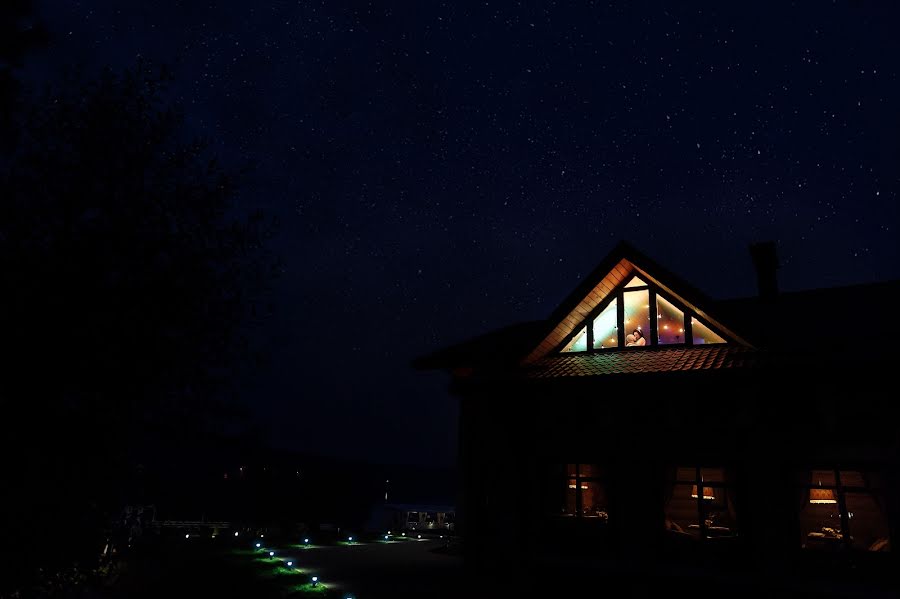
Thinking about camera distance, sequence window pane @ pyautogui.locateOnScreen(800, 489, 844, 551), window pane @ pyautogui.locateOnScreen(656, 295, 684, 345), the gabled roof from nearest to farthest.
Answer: window pane @ pyautogui.locateOnScreen(800, 489, 844, 551) < the gabled roof < window pane @ pyautogui.locateOnScreen(656, 295, 684, 345)

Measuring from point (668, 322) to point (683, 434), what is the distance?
276 centimetres

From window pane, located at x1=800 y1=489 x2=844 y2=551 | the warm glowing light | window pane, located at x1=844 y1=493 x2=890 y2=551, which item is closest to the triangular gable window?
window pane, located at x1=800 y1=489 x2=844 y2=551

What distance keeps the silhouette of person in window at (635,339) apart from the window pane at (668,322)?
0.40m

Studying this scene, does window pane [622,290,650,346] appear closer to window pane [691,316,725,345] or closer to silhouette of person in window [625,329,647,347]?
silhouette of person in window [625,329,647,347]

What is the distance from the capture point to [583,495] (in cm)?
1631

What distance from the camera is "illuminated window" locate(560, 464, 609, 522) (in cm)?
1312

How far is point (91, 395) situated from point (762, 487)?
11.8m

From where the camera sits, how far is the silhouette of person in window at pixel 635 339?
13.9 metres

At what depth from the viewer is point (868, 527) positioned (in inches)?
554

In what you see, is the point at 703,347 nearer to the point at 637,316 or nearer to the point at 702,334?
the point at 702,334

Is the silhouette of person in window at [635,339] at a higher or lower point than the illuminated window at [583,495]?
higher

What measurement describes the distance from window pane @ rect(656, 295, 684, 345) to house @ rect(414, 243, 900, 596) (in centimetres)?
3

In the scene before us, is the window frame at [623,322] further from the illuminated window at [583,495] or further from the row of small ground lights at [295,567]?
the row of small ground lights at [295,567]

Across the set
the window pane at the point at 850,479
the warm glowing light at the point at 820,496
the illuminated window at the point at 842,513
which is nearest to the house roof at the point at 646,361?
the illuminated window at the point at 842,513
